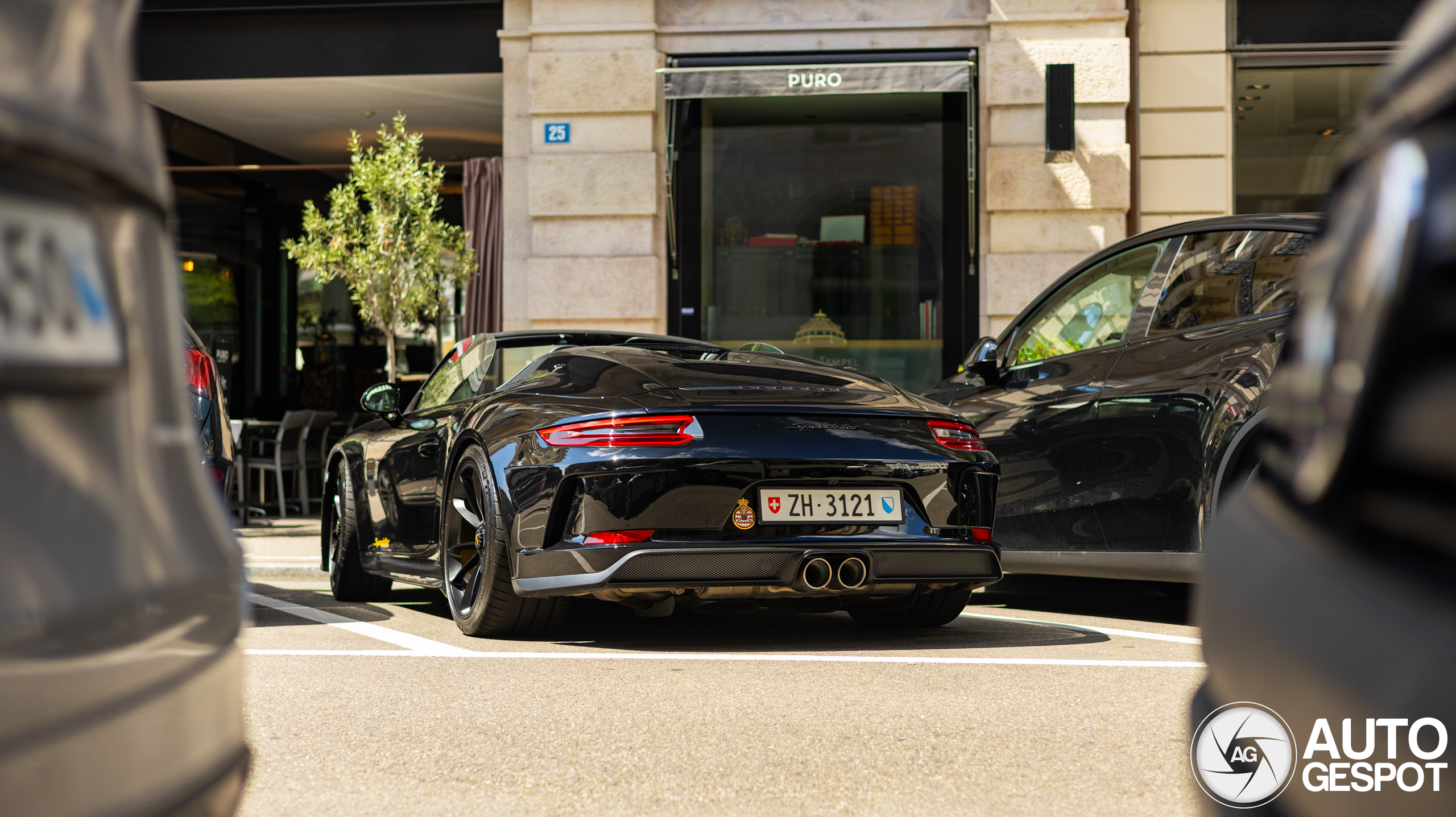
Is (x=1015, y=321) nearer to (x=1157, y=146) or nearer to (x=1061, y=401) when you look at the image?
(x=1061, y=401)

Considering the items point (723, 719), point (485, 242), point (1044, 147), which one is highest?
point (1044, 147)

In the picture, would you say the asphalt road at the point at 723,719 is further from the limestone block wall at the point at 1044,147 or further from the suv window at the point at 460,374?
the limestone block wall at the point at 1044,147

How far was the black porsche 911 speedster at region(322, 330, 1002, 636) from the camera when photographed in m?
4.61

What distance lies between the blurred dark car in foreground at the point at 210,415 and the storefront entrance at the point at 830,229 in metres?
7.52

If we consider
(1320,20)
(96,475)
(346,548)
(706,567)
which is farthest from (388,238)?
(96,475)

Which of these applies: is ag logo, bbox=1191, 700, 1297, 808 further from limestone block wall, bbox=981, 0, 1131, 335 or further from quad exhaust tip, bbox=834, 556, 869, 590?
limestone block wall, bbox=981, 0, 1131, 335

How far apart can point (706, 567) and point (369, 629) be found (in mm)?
1898

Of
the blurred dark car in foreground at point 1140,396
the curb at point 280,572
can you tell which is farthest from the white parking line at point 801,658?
the curb at point 280,572

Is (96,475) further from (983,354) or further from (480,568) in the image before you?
(983,354)

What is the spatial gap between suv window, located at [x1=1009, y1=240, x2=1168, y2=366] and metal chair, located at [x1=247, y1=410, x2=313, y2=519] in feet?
30.0

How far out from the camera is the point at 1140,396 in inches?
212

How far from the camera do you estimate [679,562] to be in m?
4.55

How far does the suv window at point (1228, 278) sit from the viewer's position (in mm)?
5121

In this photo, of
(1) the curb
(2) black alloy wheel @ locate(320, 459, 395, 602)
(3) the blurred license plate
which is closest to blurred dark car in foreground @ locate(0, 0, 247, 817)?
(3) the blurred license plate
